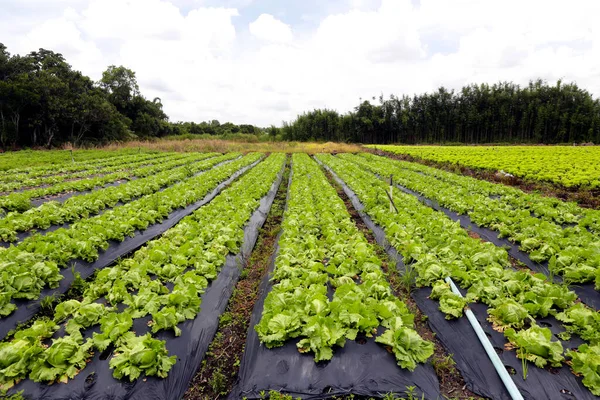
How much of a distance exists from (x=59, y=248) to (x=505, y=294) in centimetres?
755

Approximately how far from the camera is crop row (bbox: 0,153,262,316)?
4.47 m

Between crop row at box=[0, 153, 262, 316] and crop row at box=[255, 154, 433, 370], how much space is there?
3661 millimetres

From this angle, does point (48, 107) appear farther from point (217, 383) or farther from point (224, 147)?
point (217, 383)

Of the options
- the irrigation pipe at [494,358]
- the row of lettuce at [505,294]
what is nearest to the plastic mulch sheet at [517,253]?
the row of lettuce at [505,294]

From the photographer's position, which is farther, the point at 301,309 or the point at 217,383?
the point at 301,309

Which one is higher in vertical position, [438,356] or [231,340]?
[438,356]

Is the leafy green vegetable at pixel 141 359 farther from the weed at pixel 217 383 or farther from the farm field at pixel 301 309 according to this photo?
the weed at pixel 217 383

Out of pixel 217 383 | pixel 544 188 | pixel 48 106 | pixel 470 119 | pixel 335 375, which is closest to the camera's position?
pixel 335 375

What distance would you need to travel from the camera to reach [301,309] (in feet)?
12.8

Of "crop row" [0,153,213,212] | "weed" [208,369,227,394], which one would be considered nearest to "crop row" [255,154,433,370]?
"weed" [208,369,227,394]

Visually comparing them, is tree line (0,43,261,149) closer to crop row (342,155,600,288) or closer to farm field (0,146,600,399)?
farm field (0,146,600,399)

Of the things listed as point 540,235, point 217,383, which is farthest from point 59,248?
point 540,235

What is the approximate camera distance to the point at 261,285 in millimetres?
5547

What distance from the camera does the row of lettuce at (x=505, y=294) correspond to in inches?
127
